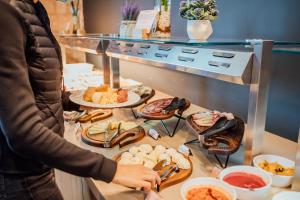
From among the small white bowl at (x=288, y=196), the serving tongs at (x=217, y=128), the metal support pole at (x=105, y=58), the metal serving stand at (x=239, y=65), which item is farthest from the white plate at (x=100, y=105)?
the small white bowl at (x=288, y=196)

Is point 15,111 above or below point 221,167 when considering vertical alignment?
above

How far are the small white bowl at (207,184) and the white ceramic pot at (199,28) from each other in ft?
1.69

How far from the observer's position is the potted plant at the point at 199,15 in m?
1.01

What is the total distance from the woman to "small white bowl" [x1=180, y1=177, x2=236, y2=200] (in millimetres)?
80

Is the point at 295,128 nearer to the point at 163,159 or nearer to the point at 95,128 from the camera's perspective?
the point at 163,159

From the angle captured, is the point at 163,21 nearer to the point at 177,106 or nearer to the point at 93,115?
the point at 177,106

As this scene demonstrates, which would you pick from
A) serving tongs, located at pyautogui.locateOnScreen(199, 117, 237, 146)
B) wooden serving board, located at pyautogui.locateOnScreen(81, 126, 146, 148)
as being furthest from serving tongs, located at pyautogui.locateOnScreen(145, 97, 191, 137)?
serving tongs, located at pyautogui.locateOnScreen(199, 117, 237, 146)

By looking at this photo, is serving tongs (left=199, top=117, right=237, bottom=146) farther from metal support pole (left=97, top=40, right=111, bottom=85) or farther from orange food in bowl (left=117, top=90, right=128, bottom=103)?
metal support pole (left=97, top=40, right=111, bottom=85)

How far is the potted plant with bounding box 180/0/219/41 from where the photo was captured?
1.01 meters

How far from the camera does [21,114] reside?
1.82ft

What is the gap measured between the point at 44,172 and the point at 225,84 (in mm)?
1119

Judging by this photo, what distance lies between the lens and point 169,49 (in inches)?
40.4

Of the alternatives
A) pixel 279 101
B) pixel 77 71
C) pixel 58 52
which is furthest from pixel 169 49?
pixel 77 71

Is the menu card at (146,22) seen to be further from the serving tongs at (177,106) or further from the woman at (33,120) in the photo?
the woman at (33,120)
